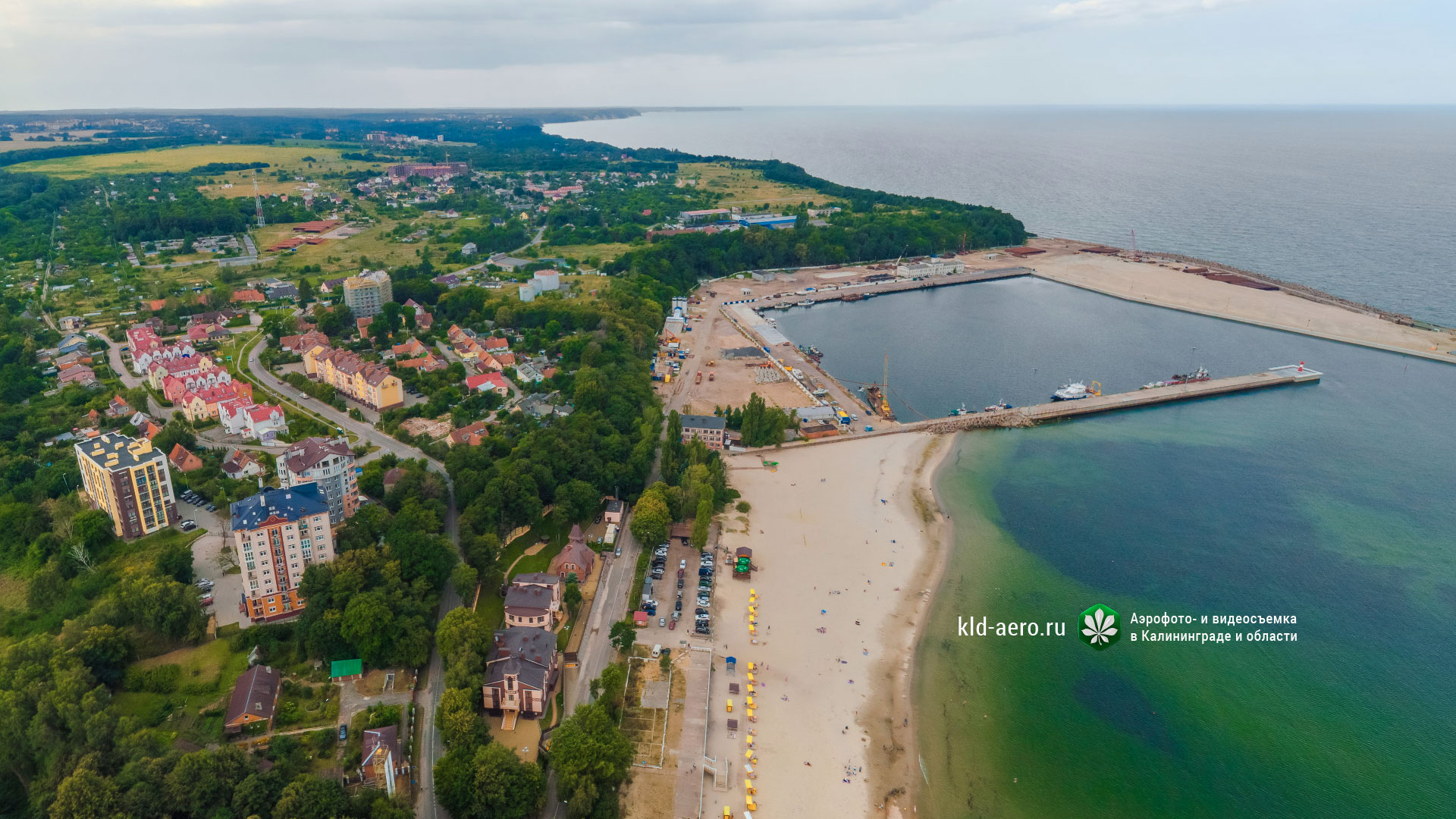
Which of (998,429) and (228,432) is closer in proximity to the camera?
(228,432)

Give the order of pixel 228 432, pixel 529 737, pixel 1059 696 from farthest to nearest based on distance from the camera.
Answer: pixel 228 432, pixel 1059 696, pixel 529 737

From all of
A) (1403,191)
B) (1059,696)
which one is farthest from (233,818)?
(1403,191)

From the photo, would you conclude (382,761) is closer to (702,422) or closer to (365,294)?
(702,422)

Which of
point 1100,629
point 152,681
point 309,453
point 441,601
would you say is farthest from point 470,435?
point 1100,629

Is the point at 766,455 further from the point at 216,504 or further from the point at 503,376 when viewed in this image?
the point at 216,504

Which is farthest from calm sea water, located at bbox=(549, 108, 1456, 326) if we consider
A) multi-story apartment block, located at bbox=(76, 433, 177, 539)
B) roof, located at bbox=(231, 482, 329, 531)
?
multi-story apartment block, located at bbox=(76, 433, 177, 539)

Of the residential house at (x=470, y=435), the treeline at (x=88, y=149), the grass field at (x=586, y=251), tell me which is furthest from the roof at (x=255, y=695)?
the treeline at (x=88, y=149)
